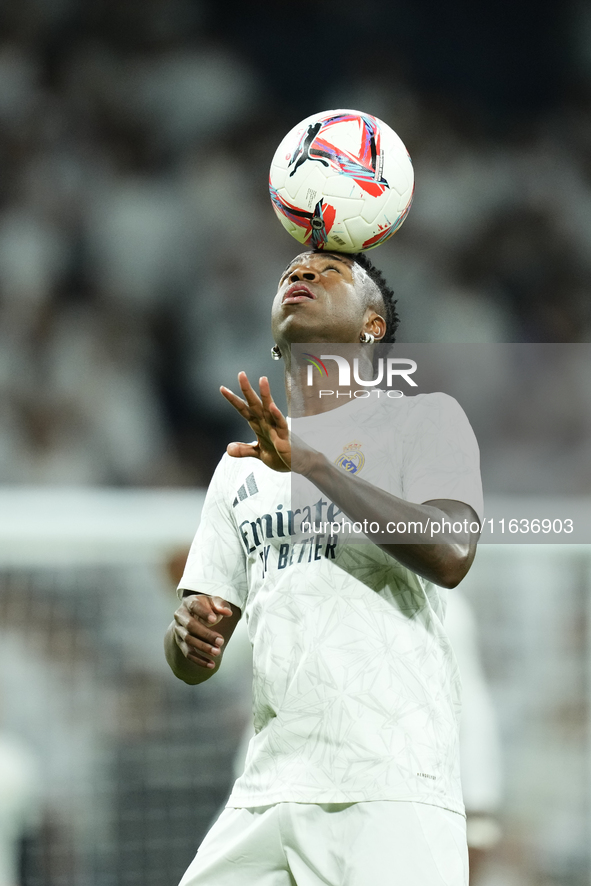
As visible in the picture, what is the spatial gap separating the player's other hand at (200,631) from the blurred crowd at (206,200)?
9.77 ft

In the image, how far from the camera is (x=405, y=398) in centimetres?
211

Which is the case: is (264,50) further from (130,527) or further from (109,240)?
(130,527)

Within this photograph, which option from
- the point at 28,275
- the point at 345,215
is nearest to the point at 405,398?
the point at 345,215

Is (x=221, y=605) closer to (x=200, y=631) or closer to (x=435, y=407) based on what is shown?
(x=200, y=631)

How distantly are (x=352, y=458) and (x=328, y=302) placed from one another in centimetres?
33

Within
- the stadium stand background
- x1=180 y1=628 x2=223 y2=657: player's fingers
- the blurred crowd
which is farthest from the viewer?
the blurred crowd

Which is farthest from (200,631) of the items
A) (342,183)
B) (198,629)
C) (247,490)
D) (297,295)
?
(342,183)

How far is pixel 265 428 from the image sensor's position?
1682 mm

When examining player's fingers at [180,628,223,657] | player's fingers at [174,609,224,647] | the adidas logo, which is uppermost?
the adidas logo

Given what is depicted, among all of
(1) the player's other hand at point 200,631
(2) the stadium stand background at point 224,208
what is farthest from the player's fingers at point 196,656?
(2) the stadium stand background at point 224,208

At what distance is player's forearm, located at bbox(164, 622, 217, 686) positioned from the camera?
83.9 inches

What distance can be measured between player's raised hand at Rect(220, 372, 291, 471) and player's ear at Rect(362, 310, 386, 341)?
597 millimetres

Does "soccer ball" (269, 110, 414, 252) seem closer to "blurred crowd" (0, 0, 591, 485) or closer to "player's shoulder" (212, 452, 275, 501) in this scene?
"player's shoulder" (212, 452, 275, 501)

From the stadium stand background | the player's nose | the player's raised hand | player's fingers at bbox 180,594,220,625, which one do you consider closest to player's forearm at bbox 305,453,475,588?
the player's raised hand
